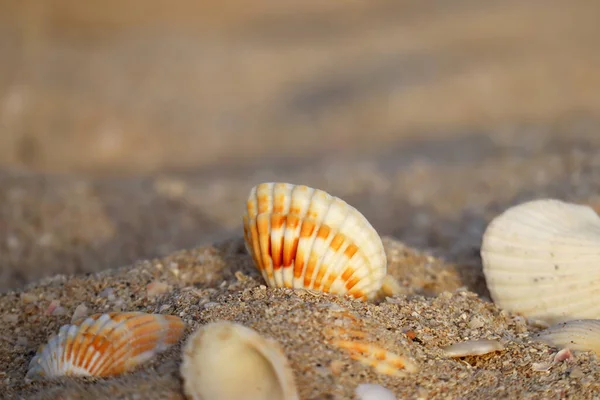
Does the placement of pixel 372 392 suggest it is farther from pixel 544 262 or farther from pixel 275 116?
pixel 275 116

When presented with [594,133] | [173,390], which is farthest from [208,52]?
[173,390]

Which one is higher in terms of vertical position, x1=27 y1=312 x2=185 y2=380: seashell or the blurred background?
the blurred background

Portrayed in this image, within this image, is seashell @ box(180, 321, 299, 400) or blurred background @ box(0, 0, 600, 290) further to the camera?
blurred background @ box(0, 0, 600, 290)

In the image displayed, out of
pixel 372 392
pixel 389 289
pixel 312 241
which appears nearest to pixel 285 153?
pixel 389 289

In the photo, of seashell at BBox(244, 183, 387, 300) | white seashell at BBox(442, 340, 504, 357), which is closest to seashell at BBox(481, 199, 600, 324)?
white seashell at BBox(442, 340, 504, 357)

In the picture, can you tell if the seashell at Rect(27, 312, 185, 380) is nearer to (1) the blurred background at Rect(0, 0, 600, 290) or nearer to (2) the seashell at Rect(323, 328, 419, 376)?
(2) the seashell at Rect(323, 328, 419, 376)

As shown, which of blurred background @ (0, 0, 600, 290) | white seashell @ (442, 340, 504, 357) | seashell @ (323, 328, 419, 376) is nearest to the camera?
seashell @ (323, 328, 419, 376)
